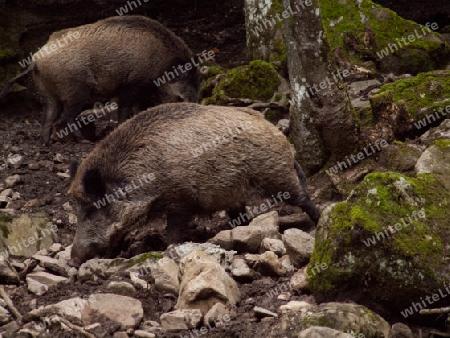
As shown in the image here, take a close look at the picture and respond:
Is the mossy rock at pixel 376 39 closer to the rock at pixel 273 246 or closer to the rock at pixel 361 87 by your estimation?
the rock at pixel 361 87

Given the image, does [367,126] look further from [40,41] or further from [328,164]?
[40,41]

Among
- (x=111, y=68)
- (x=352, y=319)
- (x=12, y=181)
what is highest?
(x=111, y=68)

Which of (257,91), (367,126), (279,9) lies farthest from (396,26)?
(367,126)

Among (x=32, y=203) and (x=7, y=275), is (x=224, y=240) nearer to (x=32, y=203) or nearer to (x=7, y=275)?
(x=7, y=275)

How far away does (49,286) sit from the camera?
5781mm

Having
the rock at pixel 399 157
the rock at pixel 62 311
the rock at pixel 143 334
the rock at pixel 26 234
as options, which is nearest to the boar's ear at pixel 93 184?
the rock at pixel 26 234

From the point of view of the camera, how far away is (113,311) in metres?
5.02

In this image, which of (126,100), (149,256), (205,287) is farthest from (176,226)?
(126,100)

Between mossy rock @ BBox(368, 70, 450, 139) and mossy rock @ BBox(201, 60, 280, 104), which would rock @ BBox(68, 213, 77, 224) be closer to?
mossy rock @ BBox(201, 60, 280, 104)

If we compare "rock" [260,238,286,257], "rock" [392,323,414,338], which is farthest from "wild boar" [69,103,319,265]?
"rock" [392,323,414,338]

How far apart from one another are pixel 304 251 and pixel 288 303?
0.70 metres

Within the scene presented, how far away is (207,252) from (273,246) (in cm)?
68

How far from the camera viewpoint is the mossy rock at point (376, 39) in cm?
982

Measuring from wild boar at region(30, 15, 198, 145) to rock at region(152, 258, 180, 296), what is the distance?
5.25 meters
